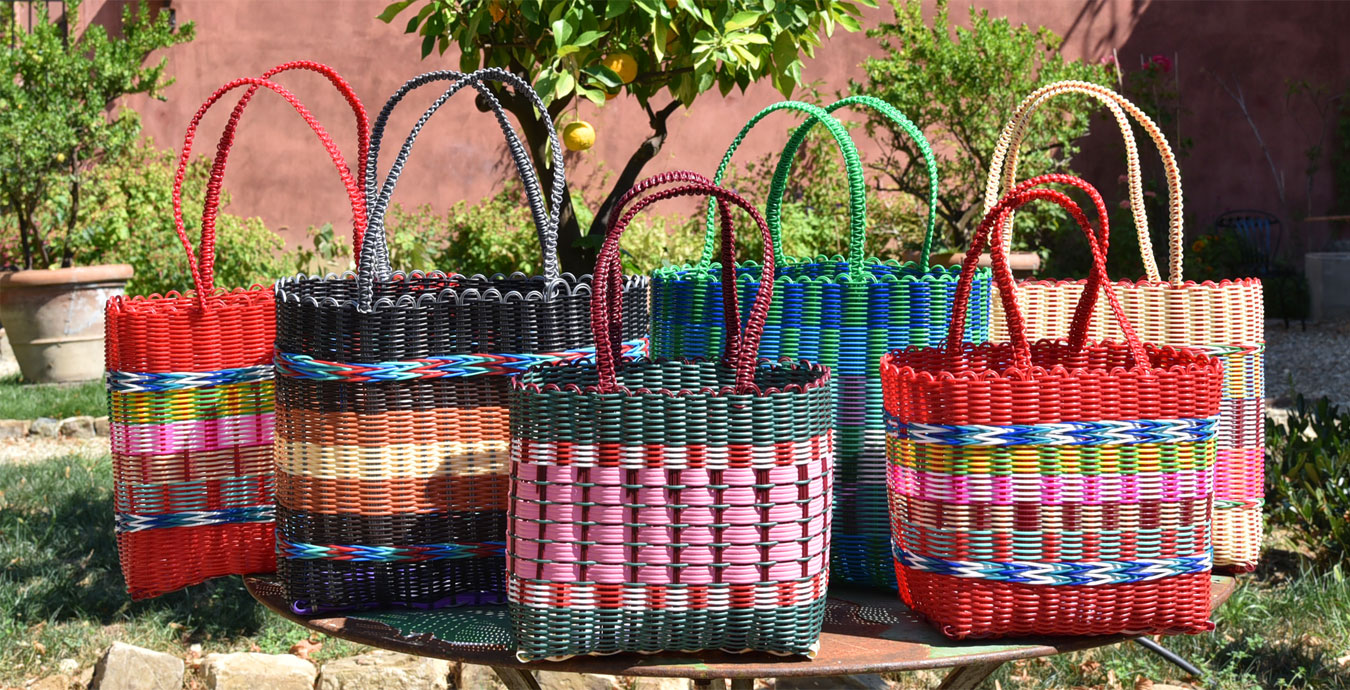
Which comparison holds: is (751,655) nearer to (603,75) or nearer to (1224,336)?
(1224,336)

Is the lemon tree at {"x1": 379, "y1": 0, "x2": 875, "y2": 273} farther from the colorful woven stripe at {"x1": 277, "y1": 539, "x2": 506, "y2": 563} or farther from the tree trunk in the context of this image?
the colorful woven stripe at {"x1": 277, "y1": 539, "x2": 506, "y2": 563}

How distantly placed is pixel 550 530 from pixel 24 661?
8.17 feet

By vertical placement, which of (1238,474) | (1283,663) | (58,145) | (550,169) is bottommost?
A: (1283,663)

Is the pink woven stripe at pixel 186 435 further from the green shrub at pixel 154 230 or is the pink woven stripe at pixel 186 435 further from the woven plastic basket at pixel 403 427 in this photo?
the green shrub at pixel 154 230

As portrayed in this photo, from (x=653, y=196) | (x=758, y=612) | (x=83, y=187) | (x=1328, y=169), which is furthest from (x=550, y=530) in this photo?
(x=1328, y=169)

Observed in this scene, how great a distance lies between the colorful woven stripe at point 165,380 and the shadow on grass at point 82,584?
76.6 inches

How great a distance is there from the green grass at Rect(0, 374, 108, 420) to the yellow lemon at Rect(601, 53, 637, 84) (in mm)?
4094

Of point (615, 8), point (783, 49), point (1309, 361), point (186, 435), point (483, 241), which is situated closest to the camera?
point (186, 435)

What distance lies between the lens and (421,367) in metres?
1.42

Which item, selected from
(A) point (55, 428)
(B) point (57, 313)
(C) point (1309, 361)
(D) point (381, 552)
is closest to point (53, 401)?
(A) point (55, 428)

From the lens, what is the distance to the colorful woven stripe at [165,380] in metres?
1.66

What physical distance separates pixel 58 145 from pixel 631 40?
17.6 feet

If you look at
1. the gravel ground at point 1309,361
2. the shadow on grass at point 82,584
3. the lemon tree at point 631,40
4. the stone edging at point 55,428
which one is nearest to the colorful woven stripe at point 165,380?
the lemon tree at point 631,40

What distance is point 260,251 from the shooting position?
731cm
